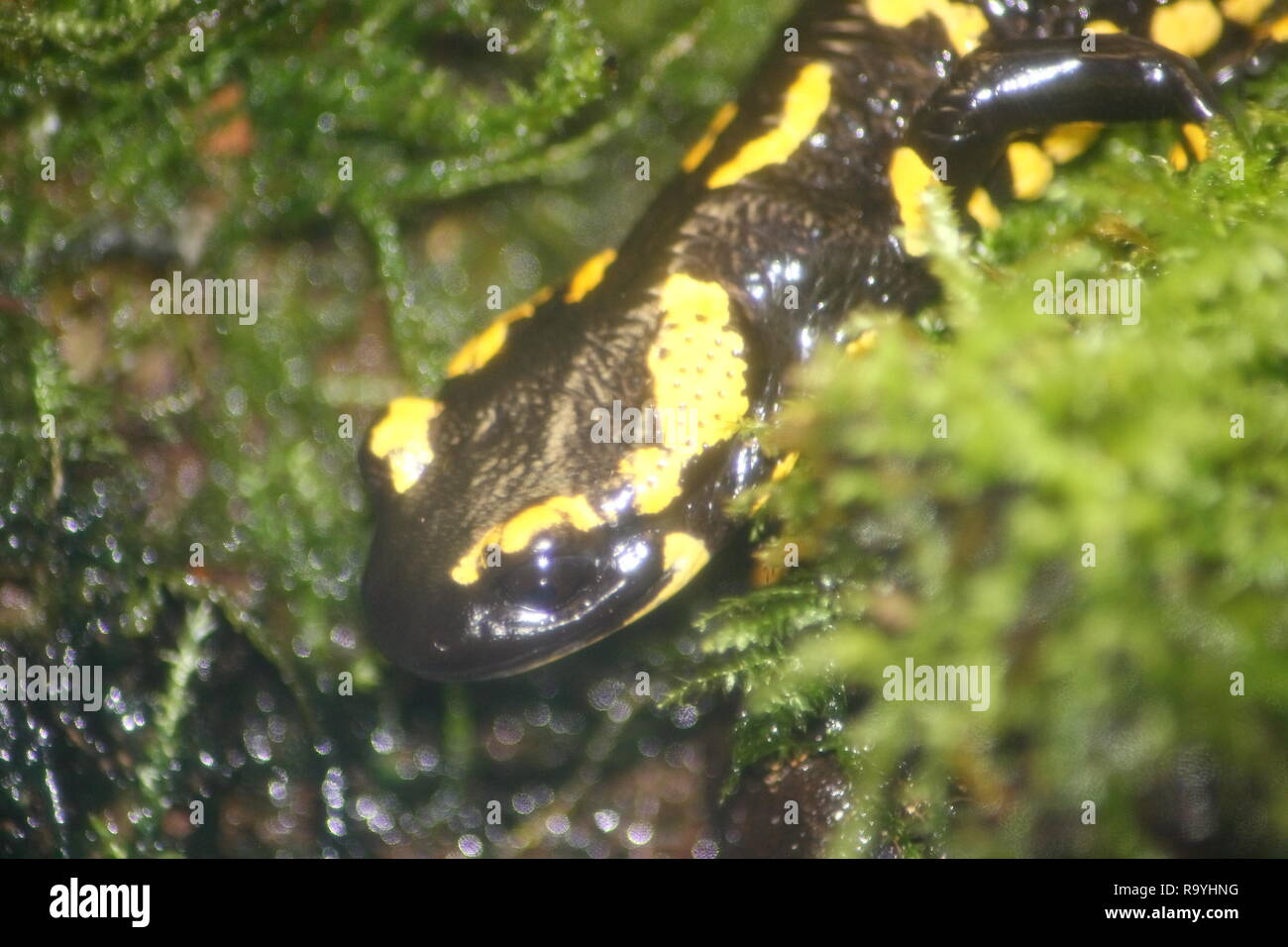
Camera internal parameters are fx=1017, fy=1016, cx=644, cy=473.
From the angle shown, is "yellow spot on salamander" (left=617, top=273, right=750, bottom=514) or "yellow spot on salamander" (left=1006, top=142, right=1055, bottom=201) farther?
"yellow spot on salamander" (left=1006, top=142, right=1055, bottom=201)

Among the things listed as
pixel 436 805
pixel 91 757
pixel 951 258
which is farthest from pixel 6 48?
pixel 951 258

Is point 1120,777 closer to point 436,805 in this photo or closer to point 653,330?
point 653,330

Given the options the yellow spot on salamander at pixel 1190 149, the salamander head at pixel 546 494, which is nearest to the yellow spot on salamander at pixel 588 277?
the salamander head at pixel 546 494

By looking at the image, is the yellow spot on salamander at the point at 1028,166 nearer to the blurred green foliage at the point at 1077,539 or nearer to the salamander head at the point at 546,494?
the blurred green foliage at the point at 1077,539

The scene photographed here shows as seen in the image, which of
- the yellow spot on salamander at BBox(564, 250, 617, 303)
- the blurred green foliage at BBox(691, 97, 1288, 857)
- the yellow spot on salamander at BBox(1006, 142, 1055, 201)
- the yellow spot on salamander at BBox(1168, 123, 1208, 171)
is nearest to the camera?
the blurred green foliage at BBox(691, 97, 1288, 857)

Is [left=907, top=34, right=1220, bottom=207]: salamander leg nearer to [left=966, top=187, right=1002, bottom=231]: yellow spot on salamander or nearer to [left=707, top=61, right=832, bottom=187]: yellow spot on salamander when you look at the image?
[left=966, top=187, right=1002, bottom=231]: yellow spot on salamander

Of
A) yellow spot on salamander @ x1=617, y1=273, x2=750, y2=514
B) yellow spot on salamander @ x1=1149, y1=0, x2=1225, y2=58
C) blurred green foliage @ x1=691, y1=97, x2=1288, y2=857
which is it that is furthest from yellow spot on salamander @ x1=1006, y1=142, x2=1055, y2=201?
yellow spot on salamander @ x1=617, y1=273, x2=750, y2=514
